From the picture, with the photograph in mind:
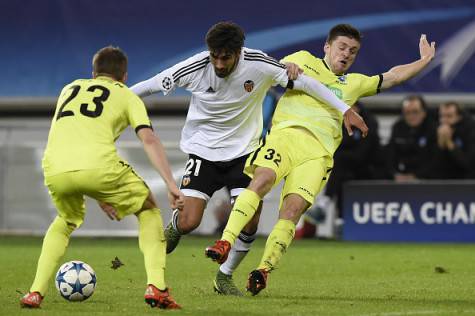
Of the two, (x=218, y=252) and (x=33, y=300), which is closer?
(x=33, y=300)

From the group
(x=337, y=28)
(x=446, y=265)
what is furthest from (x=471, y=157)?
(x=337, y=28)

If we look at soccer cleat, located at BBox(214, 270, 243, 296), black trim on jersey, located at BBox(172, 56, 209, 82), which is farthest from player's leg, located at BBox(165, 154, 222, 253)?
black trim on jersey, located at BBox(172, 56, 209, 82)

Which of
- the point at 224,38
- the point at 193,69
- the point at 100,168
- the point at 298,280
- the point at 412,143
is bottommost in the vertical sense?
the point at 298,280

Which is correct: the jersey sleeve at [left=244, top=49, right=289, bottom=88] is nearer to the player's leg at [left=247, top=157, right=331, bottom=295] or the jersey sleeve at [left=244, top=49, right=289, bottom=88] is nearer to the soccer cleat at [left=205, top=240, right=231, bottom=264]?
the player's leg at [left=247, top=157, right=331, bottom=295]

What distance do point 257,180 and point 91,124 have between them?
161cm

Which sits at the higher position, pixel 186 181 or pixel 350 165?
pixel 186 181

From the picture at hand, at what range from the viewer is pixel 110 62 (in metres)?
7.32

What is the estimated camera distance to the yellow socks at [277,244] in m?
8.03

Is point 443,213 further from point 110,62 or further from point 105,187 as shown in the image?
point 105,187

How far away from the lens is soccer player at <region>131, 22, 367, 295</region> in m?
8.58

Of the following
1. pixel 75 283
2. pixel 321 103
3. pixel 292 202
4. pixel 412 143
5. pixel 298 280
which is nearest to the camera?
pixel 75 283

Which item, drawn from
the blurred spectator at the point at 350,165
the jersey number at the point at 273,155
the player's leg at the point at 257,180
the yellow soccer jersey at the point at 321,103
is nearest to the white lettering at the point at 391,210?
the blurred spectator at the point at 350,165

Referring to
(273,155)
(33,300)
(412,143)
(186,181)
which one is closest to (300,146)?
(273,155)

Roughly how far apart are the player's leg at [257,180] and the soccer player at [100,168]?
0.62 m
